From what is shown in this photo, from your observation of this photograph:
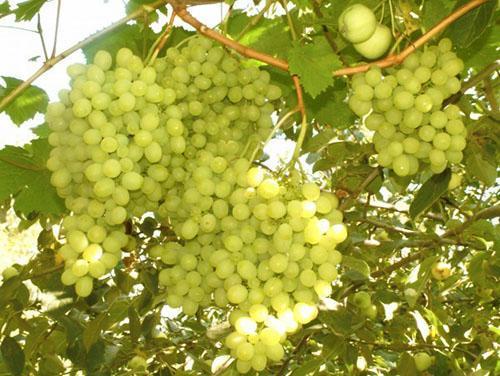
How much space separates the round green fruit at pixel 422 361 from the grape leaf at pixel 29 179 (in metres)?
1.52

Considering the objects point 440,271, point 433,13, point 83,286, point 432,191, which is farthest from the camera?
point 440,271

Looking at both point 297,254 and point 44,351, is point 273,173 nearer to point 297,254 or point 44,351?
point 297,254

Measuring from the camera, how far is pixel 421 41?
126cm

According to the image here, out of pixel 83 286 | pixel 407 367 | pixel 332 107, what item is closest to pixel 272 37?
pixel 332 107

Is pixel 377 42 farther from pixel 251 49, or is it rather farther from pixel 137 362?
pixel 137 362

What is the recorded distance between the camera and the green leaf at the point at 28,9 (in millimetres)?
1598

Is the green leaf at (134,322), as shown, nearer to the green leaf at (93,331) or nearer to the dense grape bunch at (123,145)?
the green leaf at (93,331)

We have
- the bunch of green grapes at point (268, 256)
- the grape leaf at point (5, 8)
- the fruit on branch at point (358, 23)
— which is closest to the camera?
the bunch of green grapes at point (268, 256)

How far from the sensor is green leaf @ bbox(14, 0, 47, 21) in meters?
1.60

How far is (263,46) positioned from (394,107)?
0.50 meters

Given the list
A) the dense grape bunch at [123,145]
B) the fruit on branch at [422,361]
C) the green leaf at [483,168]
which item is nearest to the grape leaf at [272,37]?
the dense grape bunch at [123,145]

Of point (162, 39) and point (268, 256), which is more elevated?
point (162, 39)

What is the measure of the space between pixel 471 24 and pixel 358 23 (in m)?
0.30

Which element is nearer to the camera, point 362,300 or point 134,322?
point 134,322
